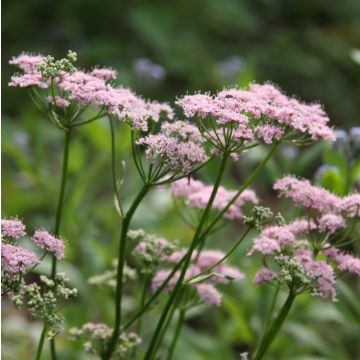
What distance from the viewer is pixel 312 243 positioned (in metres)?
2.37

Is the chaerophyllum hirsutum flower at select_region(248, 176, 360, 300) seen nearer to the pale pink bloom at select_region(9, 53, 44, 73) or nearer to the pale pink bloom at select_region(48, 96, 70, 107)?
the pale pink bloom at select_region(48, 96, 70, 107)

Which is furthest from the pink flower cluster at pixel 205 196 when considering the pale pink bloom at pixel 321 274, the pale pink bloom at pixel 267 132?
the pale pink bloom at pixel 267 132

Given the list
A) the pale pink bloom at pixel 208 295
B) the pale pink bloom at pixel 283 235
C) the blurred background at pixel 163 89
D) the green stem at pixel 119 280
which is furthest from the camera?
the blurred background at pixel 163 89

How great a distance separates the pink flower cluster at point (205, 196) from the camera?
2.56 m

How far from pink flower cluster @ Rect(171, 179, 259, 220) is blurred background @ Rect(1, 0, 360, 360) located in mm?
1235

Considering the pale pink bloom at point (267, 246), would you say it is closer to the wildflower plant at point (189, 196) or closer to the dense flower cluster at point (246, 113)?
the wildflower plant at point (189, 196)

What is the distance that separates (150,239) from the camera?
249 cm

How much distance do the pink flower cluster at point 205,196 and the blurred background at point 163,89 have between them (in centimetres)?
124

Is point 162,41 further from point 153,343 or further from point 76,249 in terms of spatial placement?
point 153,343

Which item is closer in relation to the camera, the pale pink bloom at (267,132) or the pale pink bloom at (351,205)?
the pale pink bloom at (267,132)

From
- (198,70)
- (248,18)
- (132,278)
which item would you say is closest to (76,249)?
(132,278)

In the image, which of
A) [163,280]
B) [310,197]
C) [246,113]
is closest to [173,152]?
[246,113]

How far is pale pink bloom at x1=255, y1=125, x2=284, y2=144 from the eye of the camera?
6.74 ft

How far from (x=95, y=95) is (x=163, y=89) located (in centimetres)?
605
